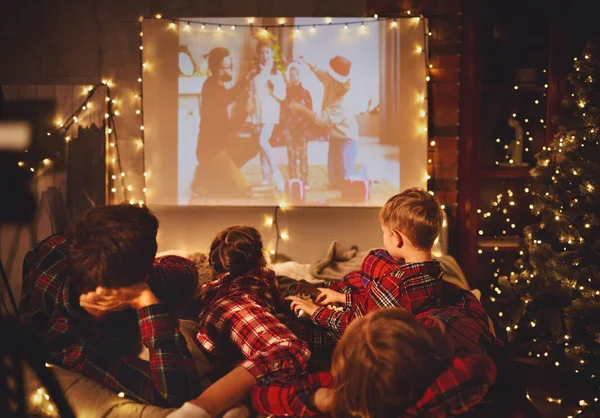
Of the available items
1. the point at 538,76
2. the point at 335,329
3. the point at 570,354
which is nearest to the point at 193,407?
the point at 335,329

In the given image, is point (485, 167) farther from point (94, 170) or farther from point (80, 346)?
point (80, 346)

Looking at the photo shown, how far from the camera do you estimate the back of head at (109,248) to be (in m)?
1.48

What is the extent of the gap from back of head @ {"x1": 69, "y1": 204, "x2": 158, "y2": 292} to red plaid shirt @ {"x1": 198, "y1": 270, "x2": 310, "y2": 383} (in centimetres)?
42

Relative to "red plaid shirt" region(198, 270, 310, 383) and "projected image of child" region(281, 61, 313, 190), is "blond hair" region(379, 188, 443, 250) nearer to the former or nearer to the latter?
"red plaid shirt" region(198, 270, 310, 383)

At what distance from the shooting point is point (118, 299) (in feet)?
5.03

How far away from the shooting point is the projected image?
144 inches

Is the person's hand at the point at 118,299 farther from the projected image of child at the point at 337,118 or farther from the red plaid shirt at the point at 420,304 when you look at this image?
the projected image of child at the point at 337,118

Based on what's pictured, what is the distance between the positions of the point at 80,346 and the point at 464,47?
10.0 ft

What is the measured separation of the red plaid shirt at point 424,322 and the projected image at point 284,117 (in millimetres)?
1486

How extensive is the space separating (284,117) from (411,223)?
191cm

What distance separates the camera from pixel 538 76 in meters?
3.78

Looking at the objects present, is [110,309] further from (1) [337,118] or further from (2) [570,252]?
(1) [337,118]

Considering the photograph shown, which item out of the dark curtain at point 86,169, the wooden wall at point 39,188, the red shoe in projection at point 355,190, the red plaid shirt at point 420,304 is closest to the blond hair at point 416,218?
the red plaid shirt at point 420,304

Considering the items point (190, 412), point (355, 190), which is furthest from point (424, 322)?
point (355, 190)
